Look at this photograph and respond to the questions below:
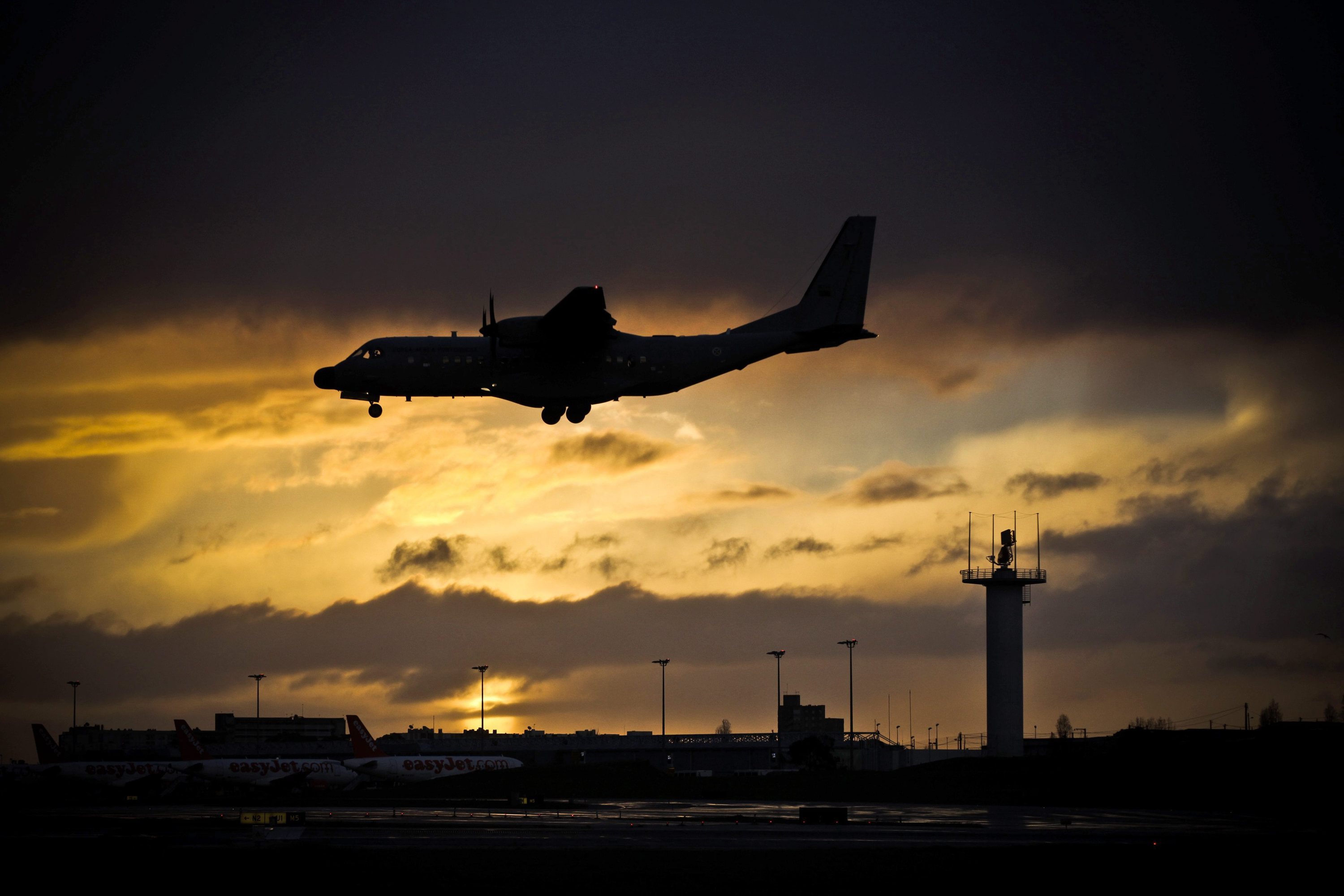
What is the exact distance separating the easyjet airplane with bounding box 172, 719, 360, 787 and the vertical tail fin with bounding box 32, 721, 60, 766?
49.4 feet

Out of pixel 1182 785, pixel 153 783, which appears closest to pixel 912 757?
pixel 1182 785

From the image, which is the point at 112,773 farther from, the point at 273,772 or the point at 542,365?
the point at 542,365

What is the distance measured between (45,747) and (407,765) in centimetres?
3081

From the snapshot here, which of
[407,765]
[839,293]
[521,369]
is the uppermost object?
[839,293]

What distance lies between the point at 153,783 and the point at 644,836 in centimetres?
5806

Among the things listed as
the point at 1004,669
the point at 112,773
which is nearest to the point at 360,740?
the point at 112,773

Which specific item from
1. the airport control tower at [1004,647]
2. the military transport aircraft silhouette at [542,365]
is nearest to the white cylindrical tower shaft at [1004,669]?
the airport control tower at [1004,647]

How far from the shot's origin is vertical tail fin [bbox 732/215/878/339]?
56.8 m

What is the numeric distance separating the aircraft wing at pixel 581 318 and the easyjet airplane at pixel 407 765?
2446 inches

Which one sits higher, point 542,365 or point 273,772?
point 542,365

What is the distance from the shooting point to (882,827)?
5181cm

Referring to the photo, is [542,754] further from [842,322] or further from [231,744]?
[842,322]

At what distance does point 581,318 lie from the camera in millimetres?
49750

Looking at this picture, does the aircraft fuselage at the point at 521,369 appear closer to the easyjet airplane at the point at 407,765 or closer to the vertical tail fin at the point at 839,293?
the vertical tail fin at the point at 839,293
